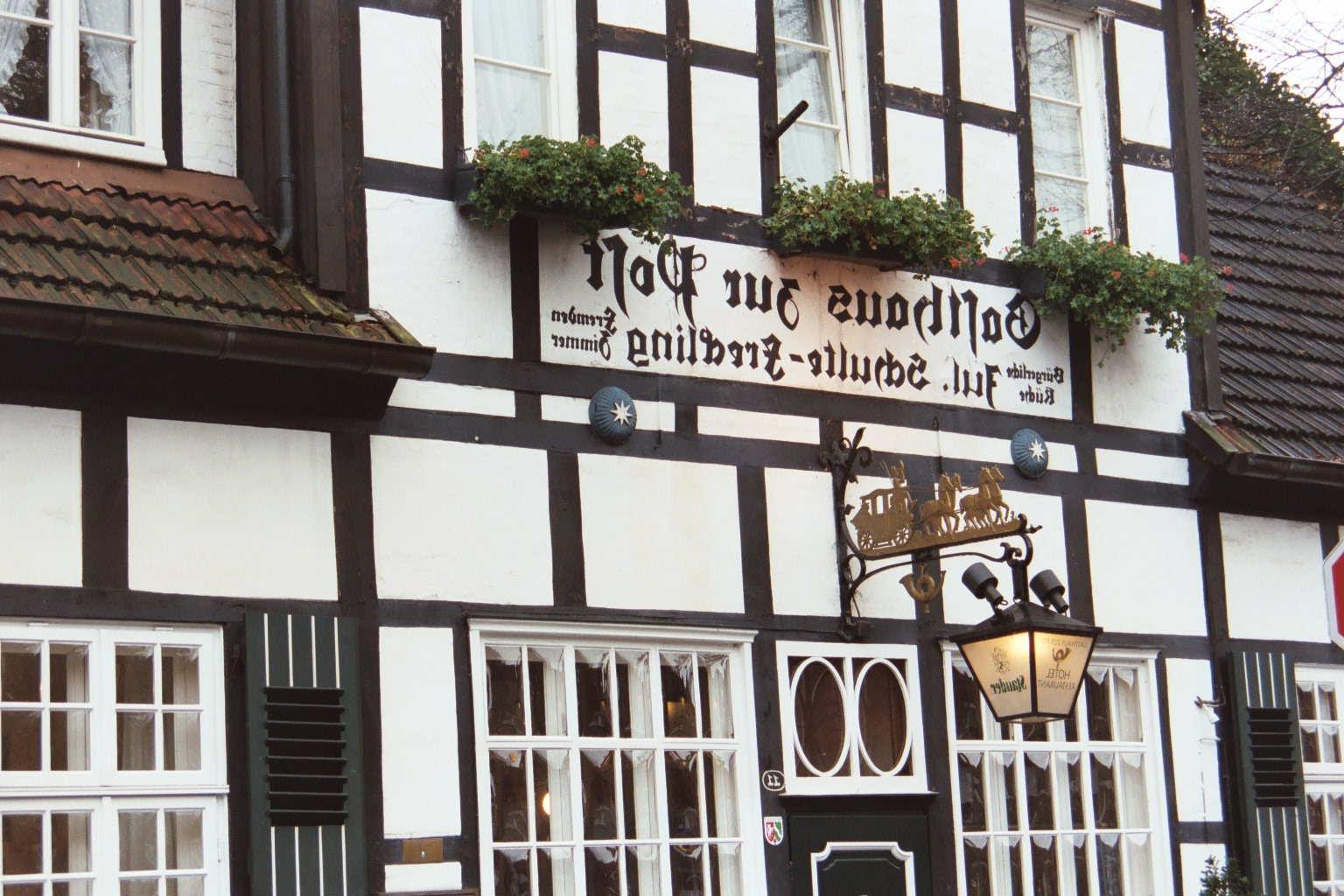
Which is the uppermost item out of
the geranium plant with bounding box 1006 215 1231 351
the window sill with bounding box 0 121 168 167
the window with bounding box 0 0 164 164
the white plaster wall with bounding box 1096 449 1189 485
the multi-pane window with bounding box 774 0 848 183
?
the multi-pane window with bounding box 774 0 848 183

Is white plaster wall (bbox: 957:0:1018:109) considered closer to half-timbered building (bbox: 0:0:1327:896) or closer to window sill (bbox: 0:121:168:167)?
half-timbered building (bbox: 0:0:1327:896)

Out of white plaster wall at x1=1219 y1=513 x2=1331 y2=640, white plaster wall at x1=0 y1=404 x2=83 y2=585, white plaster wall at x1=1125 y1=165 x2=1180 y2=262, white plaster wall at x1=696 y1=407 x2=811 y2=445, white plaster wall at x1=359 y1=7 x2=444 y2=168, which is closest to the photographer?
white plaster wall at x1=0 y1=404 x2=83 y2=585

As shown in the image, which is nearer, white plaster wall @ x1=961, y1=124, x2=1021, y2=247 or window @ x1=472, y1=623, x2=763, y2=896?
window @ x1=472, y1=623, x2=763, y2=896

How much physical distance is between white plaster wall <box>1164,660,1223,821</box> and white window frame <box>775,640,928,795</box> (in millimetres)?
1694

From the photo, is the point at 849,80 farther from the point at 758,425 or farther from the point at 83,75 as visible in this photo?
the point at 83,75

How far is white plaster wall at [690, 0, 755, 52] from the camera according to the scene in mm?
11531

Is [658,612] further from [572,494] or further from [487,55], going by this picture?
[487,55]

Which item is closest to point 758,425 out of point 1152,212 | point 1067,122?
point 1067,122

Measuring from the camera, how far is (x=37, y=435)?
8961 millimetres

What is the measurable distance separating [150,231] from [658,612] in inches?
112

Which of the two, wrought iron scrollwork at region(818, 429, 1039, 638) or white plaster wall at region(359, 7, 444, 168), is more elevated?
white plaster wall at region(359, 7, 444, 168)

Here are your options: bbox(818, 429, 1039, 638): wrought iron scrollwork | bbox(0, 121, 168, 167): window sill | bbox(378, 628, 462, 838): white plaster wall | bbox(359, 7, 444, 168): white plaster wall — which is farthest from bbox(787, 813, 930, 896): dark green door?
bbox(0, 121, 168, 167): window sill

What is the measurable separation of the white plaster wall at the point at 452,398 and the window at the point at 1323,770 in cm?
517

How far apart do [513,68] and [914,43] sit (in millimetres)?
2492
